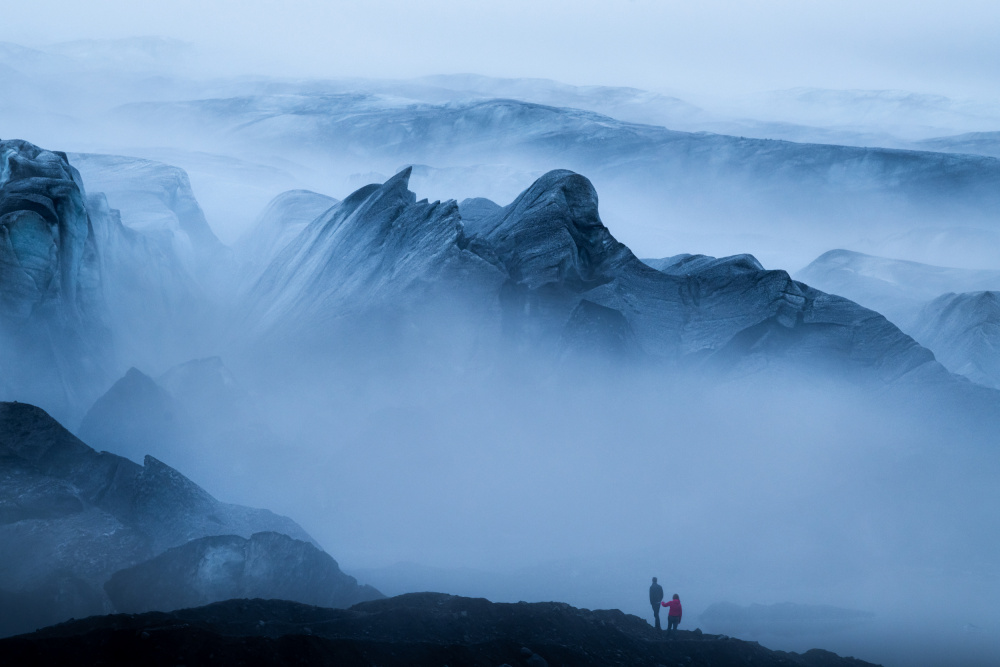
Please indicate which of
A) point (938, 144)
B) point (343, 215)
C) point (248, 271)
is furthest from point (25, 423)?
point (938, 144)

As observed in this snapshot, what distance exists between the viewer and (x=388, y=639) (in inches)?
507

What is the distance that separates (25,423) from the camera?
16109mm

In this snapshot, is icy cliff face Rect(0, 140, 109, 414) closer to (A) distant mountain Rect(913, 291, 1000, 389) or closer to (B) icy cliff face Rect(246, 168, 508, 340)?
(B) icy cliff face Rect(246, 168, 508, 340)

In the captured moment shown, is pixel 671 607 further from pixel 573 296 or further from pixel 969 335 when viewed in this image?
pixel 969 335

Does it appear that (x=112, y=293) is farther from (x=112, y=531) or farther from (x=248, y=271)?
(x=112, y=531)

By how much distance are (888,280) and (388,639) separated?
33.9m

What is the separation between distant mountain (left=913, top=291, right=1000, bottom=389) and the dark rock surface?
73.6 feet

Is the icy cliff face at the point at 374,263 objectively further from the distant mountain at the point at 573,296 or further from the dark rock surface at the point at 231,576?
the dark rock surface at the point at 231,576

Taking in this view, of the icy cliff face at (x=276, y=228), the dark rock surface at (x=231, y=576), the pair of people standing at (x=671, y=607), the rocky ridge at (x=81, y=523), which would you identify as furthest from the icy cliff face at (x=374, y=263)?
the pair of people standing at (x=671, y=607)

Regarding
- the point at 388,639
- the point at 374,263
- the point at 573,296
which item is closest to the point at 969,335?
the point at 573,296

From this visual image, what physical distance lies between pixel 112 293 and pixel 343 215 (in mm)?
8009

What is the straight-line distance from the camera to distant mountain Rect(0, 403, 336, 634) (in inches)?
547

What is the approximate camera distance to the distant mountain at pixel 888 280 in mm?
35844

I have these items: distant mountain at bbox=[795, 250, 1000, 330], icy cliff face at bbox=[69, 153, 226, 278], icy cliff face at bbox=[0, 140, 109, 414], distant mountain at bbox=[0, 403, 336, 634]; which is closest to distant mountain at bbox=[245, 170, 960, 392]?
icy cliff face at bbox=[0, 140, 109, 414]
